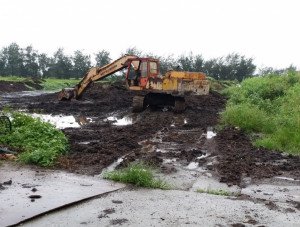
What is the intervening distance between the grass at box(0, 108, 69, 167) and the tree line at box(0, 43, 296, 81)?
50501mm

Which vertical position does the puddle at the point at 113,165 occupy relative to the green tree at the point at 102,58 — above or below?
below

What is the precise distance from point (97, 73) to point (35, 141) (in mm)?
11129

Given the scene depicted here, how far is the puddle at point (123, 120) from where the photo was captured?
14570mm

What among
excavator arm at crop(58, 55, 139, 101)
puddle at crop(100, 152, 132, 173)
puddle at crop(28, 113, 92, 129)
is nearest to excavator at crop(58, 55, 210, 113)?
excavator arm at crop(58, 55, 139, 101)

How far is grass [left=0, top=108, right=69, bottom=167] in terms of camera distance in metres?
7.56

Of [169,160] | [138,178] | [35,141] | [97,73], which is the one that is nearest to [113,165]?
[169,160]

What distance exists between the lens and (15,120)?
9898 millimetres

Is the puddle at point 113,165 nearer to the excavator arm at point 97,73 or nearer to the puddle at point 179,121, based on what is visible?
the puddle at point 179,121

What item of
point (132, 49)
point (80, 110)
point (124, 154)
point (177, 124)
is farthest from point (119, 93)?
point (132, 49)

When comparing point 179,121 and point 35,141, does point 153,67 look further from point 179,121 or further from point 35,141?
point 35,141

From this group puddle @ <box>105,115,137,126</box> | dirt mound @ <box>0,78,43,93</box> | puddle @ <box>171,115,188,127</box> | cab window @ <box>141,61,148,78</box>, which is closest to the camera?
puddle @ <box>171,115,188,127</box>

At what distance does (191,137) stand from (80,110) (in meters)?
8.92

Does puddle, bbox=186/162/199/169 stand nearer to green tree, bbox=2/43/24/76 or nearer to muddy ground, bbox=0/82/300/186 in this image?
muddy ground, bbox=0/82/300/186

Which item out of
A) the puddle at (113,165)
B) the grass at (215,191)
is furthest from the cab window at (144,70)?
the grass at (215,191)
